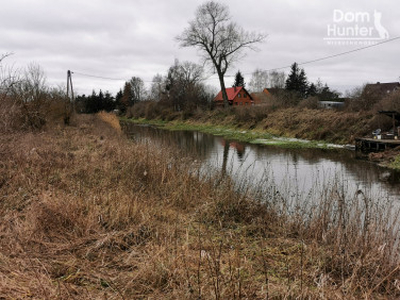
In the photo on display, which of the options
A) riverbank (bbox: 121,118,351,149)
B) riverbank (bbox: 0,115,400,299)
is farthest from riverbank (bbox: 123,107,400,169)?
riverbank (bbox: 0,115,400,299)

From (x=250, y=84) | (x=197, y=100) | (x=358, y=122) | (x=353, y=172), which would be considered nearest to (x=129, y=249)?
(x=353, y=172)

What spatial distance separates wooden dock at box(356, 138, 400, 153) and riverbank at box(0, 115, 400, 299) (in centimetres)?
Answer: 1165

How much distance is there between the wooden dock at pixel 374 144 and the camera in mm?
15493

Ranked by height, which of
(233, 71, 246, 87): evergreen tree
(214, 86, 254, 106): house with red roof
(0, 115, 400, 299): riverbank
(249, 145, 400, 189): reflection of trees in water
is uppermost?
(233, 71, 246, 87): evergreen tree

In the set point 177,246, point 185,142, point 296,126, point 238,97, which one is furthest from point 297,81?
point 177,246

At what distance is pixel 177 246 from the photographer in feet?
12.1

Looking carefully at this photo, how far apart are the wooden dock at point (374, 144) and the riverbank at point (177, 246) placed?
38.2 feet

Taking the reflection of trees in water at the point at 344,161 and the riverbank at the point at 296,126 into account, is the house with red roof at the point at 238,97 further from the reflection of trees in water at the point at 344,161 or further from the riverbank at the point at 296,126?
the reflection of trees in water at the point at 344,161

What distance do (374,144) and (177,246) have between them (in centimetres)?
1602

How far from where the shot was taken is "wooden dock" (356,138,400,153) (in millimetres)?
15493

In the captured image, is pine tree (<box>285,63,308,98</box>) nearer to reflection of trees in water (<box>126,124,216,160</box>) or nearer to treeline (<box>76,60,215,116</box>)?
treeline (<box>76,60,215,116</box>)

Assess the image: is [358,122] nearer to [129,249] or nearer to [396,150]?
[396,150]

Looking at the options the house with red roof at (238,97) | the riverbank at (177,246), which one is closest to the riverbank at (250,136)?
the riverbank at (177,246)

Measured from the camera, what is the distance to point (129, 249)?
388cm
